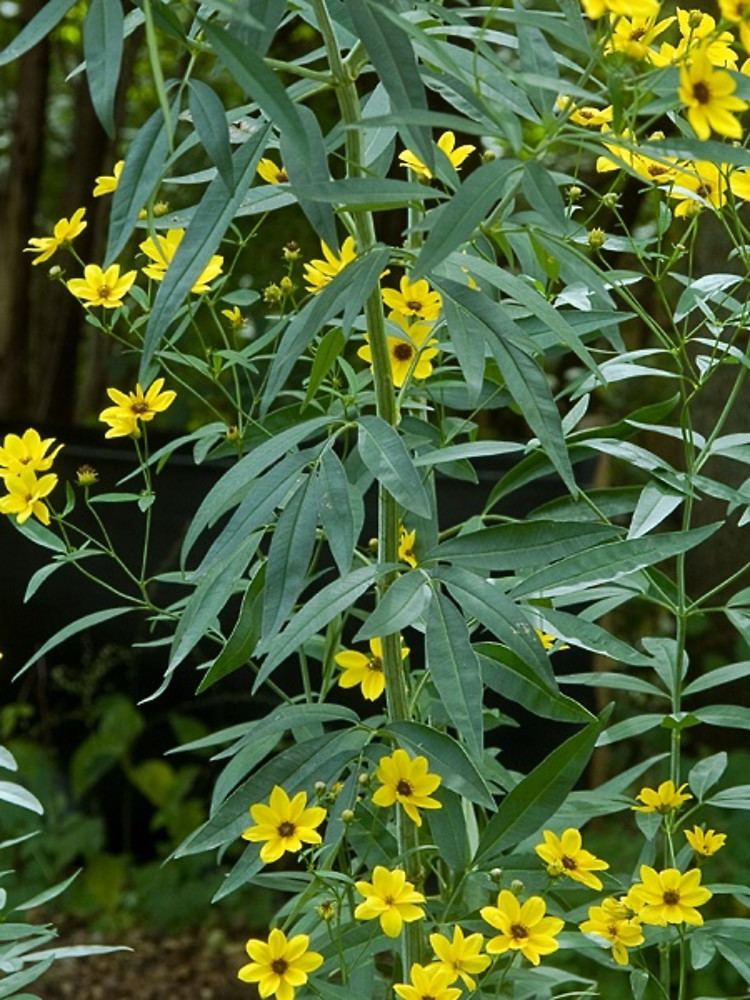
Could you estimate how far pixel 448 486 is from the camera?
2.46 metres

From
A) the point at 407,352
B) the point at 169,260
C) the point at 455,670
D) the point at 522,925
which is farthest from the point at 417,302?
the point at 522,925

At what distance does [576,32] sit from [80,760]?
2167mm

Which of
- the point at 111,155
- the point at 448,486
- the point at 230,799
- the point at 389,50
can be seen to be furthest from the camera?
the point at 111,155

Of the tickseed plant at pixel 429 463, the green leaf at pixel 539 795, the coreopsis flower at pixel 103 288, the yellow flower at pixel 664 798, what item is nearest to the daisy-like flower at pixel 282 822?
the tickseed plant at pixel 429 463

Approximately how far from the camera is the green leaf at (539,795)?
86 centimetres

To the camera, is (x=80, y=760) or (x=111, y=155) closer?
(x=80, y=760)

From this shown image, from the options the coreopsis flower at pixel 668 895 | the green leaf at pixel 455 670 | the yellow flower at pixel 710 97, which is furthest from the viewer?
the coreopsis flower at pixel 668 895

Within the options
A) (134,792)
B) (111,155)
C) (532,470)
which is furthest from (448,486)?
(532,470)

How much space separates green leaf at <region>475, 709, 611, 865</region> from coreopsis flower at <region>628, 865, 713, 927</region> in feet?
0.24

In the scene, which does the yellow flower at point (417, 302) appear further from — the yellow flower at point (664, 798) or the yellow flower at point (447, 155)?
the yellow flower at point (664, 798)

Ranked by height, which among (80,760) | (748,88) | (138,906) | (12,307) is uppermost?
(748,88)

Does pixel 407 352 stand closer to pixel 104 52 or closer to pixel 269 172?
pixel 269 172

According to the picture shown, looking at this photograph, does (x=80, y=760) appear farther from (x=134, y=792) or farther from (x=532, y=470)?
(x=532, y=470)

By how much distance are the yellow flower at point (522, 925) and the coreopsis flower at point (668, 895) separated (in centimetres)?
7
